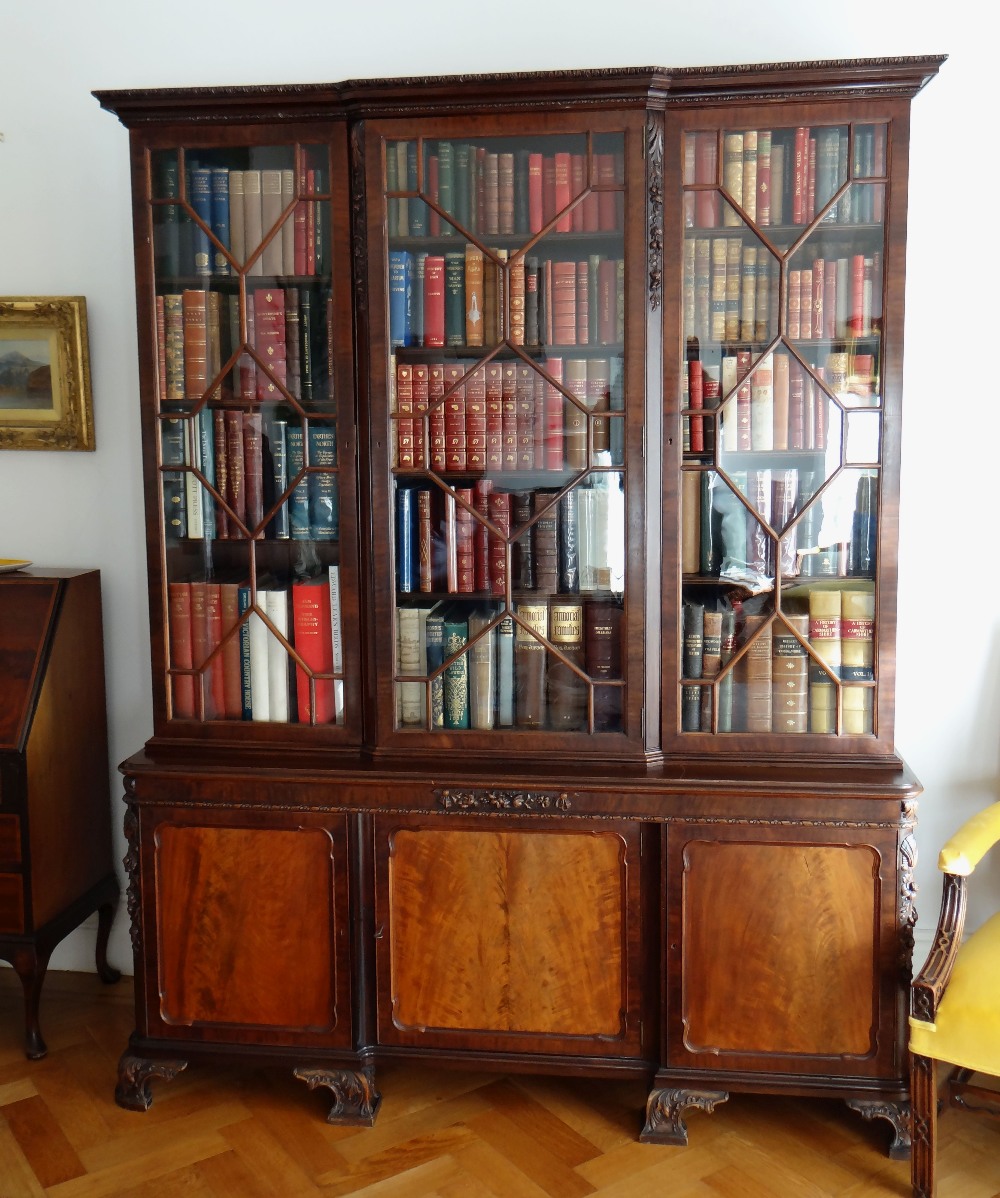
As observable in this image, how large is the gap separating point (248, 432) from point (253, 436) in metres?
0.01

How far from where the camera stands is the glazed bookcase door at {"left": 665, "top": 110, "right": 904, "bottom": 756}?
2.20 meters

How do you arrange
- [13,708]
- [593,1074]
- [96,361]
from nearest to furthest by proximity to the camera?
1. [593,1074]
2. [13,708]
3. [96,361]

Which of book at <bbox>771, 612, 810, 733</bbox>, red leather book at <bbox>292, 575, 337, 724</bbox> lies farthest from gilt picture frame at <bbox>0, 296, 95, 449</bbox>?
book at <bbox>771, 612, 810, 733</bbox>

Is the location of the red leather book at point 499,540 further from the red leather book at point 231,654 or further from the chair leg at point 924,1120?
the chair leg at point 924,1120

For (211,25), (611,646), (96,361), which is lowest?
(611,646)

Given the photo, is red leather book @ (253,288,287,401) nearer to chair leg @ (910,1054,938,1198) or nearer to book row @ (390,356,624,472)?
book row @ (390,356,624,472)

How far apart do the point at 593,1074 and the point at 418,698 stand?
86cm

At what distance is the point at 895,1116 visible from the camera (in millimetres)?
2248

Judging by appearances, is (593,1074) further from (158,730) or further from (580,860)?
(158,730)

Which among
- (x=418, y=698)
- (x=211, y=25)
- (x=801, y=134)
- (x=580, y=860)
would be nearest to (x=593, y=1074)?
(x=580, y=860)

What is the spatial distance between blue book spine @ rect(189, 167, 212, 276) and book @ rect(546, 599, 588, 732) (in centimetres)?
101

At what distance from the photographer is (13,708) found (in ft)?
8.41

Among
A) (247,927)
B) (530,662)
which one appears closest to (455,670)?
(530,662)

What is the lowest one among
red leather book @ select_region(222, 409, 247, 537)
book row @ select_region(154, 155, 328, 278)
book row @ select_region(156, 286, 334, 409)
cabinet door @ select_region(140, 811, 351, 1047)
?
cabinet door @ select_region(140, 811, 351, 1047)
